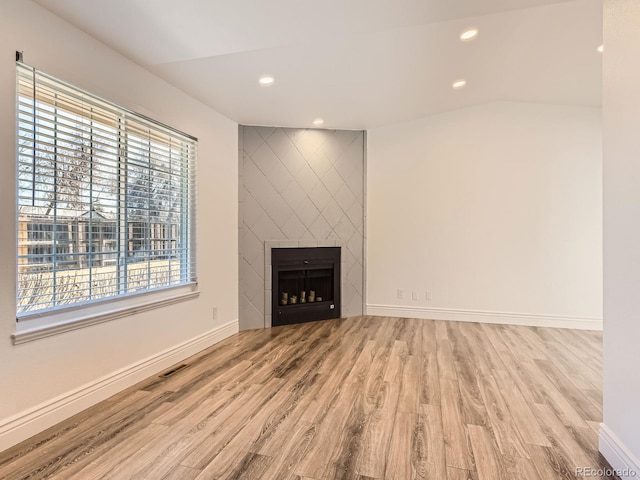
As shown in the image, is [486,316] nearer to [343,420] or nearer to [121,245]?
[343,420]

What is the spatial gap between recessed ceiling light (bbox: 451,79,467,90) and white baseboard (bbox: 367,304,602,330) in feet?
9.37

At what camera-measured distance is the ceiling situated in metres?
2.10

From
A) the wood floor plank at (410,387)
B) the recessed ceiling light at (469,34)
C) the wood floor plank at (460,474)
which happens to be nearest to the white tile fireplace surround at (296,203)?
the wood floor plank at (410,387)

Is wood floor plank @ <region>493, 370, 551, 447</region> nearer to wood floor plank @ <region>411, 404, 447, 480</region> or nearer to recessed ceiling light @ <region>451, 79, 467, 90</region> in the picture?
wood floor plank @ <region>411, 404, 447, 480</region>

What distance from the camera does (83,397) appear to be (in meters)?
2.29

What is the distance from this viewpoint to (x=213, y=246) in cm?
380

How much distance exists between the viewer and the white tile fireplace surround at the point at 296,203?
14.5 feet

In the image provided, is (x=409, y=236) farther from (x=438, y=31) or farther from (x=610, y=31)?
(x=610, y=31)

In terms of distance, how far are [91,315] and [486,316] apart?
14.8ft

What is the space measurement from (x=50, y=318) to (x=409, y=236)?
4.11 m

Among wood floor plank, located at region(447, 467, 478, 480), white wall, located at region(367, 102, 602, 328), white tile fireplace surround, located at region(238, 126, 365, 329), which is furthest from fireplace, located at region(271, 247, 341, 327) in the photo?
wood floor plank, located at region(447, 467, 478, 480)

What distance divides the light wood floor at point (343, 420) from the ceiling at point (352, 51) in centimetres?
253

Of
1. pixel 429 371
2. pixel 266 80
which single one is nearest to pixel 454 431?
pixel 429 371

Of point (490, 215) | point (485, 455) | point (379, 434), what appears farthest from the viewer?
point (490, 215)
